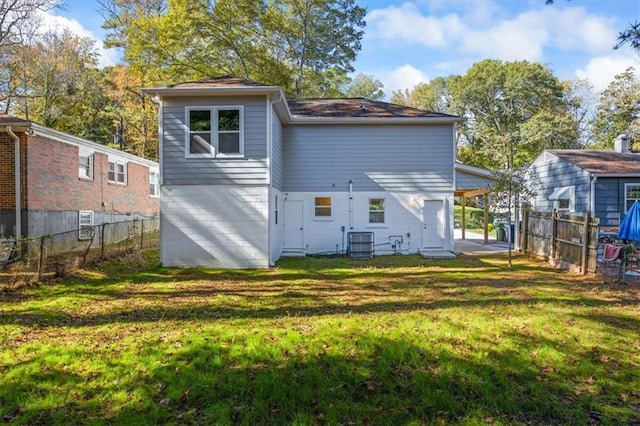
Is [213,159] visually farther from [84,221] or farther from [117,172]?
[117,172]

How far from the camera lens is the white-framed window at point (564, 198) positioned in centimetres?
1723

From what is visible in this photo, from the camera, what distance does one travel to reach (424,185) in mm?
13711

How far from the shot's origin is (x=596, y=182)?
1588cm

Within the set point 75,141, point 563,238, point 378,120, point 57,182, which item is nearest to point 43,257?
point 57,182

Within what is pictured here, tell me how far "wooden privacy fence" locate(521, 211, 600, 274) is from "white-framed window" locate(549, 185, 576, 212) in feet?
17.5

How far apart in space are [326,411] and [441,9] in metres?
12.2

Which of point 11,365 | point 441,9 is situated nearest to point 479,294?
point 11,365

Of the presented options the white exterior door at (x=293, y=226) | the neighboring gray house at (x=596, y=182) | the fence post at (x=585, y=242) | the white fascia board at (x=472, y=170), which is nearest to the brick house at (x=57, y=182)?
the white exterior door at (x=293, y=226)

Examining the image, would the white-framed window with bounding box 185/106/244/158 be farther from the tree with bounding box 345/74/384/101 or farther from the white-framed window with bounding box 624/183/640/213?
the tree with bounding box 345/74/384/101

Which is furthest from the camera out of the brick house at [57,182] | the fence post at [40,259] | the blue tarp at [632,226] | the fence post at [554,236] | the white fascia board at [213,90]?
the brick house at [57,182]

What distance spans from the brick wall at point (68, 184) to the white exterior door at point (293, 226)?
7922mm

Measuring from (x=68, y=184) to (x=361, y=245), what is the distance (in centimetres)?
1080

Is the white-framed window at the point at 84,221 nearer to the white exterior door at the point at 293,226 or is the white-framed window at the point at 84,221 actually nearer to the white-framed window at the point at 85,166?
the white-framed window at the point at 85,166

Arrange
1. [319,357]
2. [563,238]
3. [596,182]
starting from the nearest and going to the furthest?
[319,357], [563,238], [596,182]
